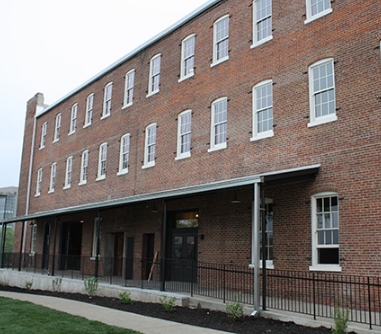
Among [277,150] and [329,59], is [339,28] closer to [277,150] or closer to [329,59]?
Answer: [329,59]

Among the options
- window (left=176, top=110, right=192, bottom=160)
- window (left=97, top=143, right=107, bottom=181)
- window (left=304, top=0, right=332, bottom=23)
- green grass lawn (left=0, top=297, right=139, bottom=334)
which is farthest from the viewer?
window (left=97, top=143, right=107, bottom=181)

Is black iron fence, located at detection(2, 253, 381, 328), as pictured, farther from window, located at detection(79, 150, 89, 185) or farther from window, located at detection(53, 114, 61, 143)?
window, located at detection(53, 114, 61, 143)

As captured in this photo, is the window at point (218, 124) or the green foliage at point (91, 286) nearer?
the green foliage at point (91, 286)

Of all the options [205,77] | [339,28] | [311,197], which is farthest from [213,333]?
[205,77]

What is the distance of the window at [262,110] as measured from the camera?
16.3 metres

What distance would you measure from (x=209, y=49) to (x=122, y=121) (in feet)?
Result: 23.8

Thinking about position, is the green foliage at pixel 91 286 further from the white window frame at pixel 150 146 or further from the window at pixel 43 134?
the window at pixel 43 134

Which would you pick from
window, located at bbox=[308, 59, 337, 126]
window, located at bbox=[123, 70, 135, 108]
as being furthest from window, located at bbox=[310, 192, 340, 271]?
window, located at bbox=[123, 70, 135, 108]

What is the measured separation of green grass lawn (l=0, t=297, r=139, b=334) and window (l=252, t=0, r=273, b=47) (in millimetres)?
11353

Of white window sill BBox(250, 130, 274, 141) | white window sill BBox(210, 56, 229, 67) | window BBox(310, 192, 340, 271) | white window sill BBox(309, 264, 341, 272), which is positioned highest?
white window sill BBox(210, 56, 229, 67)

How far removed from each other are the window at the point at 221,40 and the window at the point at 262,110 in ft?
8.43

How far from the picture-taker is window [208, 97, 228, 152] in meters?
18.2

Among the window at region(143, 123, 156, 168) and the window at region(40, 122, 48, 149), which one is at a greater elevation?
the window at region(40, 122, 48, 149)

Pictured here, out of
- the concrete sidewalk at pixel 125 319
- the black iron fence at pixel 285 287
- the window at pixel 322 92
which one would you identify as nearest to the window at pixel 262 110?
the window at pixel 322 92
